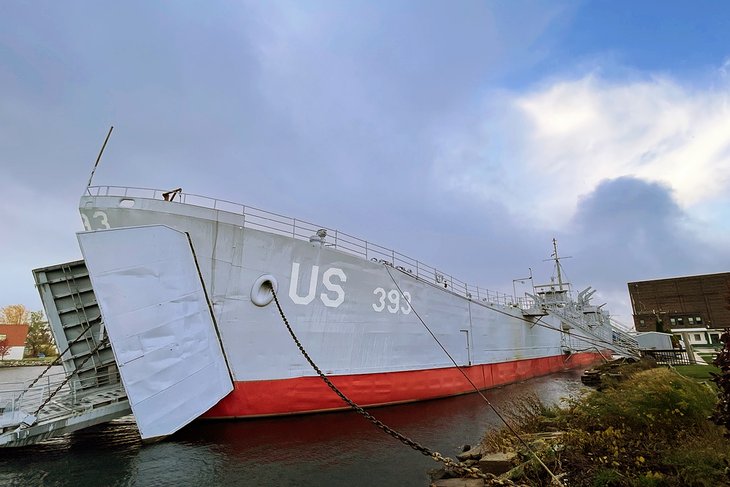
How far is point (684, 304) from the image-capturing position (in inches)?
2032

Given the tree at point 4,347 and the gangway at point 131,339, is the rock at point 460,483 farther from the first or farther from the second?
the tree at point 4,347

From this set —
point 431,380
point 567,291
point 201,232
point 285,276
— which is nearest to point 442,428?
point 431,380

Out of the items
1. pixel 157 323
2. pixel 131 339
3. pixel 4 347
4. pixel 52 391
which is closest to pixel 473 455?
pixel 157 323

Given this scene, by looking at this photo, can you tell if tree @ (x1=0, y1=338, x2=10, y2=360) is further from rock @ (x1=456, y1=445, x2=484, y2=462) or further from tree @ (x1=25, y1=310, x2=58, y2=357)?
rock @ (x1=456, y1=445, x2=484, y2=462)

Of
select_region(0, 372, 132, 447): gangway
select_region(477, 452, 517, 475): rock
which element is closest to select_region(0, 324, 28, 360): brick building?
select_region(0, 372, 132, 447): gangway

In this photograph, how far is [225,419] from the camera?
9938 mm

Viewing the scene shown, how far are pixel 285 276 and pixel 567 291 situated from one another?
2766 cm

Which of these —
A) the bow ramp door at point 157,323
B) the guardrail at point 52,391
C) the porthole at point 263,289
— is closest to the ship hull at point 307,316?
the porthole at point 263,289

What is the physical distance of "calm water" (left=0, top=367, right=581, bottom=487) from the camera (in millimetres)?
6596

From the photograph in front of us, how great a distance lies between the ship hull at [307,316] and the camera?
946cm

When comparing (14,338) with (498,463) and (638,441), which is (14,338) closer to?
(498,463)

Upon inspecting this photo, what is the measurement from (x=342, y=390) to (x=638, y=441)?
7.66 metres

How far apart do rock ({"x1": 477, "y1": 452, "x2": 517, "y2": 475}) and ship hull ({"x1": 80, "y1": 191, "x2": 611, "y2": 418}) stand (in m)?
6.02

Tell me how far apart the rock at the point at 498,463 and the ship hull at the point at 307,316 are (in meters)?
6.02
